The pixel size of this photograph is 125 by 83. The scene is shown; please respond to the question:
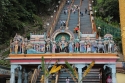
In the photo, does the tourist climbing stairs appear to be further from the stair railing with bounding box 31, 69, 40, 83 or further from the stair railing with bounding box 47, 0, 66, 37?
the stair railing with bounding box 47, 0, 66, 37

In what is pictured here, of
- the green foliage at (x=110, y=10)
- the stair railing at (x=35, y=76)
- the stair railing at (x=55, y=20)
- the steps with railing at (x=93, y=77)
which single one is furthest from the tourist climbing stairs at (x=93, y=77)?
the green foliage at (x=110, y=10)

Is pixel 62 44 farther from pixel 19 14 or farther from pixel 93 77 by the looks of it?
pixel 19 14

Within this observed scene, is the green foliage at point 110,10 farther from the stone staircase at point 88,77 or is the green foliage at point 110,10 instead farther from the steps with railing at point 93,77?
the stone staircase at point 88,77

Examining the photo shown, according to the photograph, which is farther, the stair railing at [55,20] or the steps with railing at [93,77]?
the stair railing at [55,20]

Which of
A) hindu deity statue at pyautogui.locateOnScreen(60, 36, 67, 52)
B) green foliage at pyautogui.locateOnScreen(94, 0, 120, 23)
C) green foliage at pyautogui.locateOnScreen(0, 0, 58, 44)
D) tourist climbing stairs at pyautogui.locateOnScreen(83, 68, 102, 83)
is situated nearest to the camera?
hindu deity statue at pyautogui.locateOnScreen(60, 36, 67, 52)

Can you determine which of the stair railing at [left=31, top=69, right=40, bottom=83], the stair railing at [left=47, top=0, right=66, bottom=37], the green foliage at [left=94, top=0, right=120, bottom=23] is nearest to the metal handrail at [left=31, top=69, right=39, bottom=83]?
the stair railing at [left=31, top=69, right=40, bottom=83]

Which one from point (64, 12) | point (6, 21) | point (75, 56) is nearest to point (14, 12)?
point (6, 21)

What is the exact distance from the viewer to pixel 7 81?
76.8 feet

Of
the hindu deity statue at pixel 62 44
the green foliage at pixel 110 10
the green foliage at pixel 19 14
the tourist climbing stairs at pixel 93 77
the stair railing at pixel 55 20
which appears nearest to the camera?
the hindu deity statue at pixel 62 44

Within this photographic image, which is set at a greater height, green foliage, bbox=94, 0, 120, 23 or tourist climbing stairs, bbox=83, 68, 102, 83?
green foliage, bbox=94, 0, 120, 23

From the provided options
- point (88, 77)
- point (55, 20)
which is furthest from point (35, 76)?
point (55, 20)

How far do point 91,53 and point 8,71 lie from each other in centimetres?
662

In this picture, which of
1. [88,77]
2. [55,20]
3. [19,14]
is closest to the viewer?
[88,77]

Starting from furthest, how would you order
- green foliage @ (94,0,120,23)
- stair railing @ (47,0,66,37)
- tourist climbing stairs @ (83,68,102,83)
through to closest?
green foliage @ (94,0,120,23), stair railing @ (47,0,66,37), tourist climbing stairs @ (83,68,102,83)
